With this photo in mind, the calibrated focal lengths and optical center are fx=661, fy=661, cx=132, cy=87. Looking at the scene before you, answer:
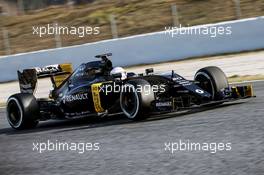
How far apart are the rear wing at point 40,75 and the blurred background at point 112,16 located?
32.3ft

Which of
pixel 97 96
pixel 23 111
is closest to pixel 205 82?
pixel 97 96

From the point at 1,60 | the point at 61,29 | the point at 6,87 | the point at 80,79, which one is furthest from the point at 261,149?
the point at 61,29

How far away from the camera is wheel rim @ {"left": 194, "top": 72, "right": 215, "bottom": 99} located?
10062 mm

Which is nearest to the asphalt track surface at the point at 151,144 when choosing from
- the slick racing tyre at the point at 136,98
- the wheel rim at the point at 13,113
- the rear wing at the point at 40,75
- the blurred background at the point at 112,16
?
the slick racing tyre at the point at 136,98

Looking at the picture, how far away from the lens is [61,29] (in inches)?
993

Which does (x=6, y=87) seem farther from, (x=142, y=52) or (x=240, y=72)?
(x=240, y=72)

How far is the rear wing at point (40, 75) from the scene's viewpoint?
11727 mm

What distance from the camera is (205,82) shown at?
10227 millimetres

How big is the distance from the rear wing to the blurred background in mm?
9839

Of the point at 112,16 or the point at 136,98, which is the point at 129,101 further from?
the point at 112,16

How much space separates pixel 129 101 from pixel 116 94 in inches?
21.9

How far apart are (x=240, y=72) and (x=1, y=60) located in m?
9.21

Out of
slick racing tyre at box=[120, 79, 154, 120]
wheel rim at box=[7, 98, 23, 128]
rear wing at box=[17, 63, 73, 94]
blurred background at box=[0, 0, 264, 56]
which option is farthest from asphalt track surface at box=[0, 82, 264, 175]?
blurred background at box=[0, 0, 264, 56]

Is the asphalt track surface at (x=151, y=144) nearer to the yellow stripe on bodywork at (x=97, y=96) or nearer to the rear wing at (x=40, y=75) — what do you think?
the yellow stripe on bodywork at (x=97, y=96)
